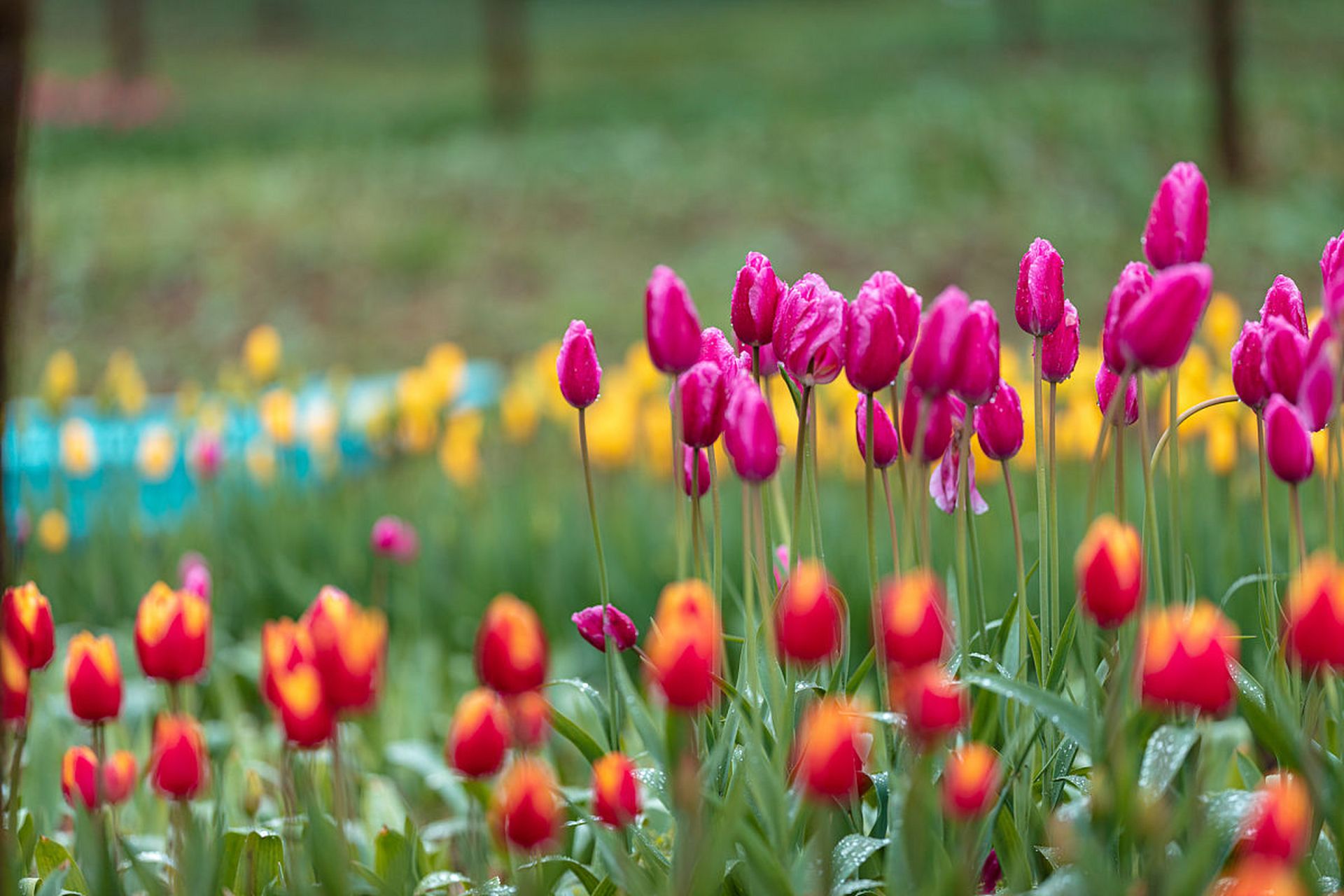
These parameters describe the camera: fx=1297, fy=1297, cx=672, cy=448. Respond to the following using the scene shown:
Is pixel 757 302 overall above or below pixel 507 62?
below

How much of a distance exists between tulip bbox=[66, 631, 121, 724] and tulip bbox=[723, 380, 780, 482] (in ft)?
1.79

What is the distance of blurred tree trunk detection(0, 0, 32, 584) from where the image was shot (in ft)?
3.29

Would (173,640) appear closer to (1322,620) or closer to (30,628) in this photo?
(30,628)

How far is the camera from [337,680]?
2.72ft

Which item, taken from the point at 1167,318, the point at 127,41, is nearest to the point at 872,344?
the point at 1167,318

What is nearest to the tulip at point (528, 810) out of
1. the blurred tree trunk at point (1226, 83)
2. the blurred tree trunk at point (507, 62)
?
the blurred tree trunk at point (1226, 83)

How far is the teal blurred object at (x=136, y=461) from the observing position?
3338 mm

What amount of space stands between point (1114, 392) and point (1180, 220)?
0.74 ft

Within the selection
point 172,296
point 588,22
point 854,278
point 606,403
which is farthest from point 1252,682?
point 588,22

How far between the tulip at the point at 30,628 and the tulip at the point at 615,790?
19.9 inches

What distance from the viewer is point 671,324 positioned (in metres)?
1.04

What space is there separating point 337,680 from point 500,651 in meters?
0.11

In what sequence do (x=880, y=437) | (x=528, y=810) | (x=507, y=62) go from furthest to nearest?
(x=507, y=62) < (x=880, y=437) < (x=528, y=810)

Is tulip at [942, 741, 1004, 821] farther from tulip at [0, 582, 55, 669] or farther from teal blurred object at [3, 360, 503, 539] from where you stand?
teal blurred object at [3, 360, 503, 539]
